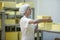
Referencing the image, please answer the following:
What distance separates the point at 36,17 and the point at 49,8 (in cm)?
56

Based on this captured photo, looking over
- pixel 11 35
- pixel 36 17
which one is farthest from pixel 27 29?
pixel 36 17

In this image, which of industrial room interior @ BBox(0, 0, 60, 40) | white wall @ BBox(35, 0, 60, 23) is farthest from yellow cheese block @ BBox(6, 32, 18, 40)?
white wall @ BBox(35, 0, 60, 23)

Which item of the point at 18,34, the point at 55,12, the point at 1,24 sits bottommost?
the point at 18,34

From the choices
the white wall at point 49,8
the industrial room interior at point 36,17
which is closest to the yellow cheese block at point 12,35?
the industrial room interior at point 36,17

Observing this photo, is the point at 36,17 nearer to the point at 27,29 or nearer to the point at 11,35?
the point at 11,35

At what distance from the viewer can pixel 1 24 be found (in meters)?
3.87

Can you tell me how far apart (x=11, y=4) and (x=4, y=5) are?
0.21 metres

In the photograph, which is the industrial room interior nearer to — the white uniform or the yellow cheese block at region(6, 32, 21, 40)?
the yellow cheese block at region(6, 32, 21, 40)

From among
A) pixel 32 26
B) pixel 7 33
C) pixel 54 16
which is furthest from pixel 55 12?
pixel 32 26

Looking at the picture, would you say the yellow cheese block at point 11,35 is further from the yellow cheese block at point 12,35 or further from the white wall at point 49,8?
the white wall at point 49,8

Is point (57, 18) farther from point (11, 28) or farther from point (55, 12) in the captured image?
point (11, 28)

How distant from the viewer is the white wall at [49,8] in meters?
5.18

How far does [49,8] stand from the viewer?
18.1ft

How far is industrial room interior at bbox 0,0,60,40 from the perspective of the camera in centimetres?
346
